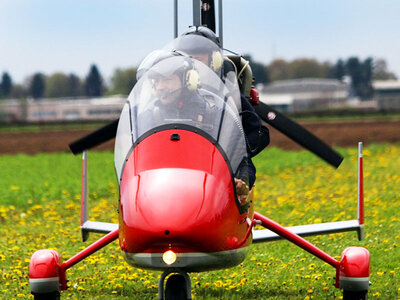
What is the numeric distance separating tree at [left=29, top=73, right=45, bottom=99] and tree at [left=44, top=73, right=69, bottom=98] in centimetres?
104

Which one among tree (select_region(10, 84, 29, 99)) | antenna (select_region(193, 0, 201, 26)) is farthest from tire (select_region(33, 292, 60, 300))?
tree (select_region(10, 84, 29, 99))

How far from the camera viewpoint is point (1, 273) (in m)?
8.48

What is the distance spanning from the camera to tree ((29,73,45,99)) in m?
87.9

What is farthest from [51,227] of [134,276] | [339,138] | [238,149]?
[339,138]

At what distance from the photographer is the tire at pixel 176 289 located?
4.77 metres

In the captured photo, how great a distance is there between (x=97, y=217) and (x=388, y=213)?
5087 millimetres

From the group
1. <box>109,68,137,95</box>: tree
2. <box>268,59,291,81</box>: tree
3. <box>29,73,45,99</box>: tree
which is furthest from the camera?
<box>29,73,45,99</box>: tree

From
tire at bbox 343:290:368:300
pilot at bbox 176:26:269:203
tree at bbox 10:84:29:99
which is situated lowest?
tree at bbox 10:84:29:99

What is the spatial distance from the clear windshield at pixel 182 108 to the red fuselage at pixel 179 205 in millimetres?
131

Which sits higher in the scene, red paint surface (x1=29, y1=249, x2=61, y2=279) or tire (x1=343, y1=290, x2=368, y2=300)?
red paint surface (x1=29, y1=249, x2=61, y2=279)

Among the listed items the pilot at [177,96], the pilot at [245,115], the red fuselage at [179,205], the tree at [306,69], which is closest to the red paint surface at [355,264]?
the pilot at [245,115]

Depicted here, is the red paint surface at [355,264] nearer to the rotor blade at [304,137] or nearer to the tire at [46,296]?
the rotor blade at [304,137]

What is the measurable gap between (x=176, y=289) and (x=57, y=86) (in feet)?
273

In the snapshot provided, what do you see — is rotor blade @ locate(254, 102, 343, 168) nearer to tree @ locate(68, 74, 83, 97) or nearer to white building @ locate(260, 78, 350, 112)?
white building @ locate(260, 78, 350, 112)
